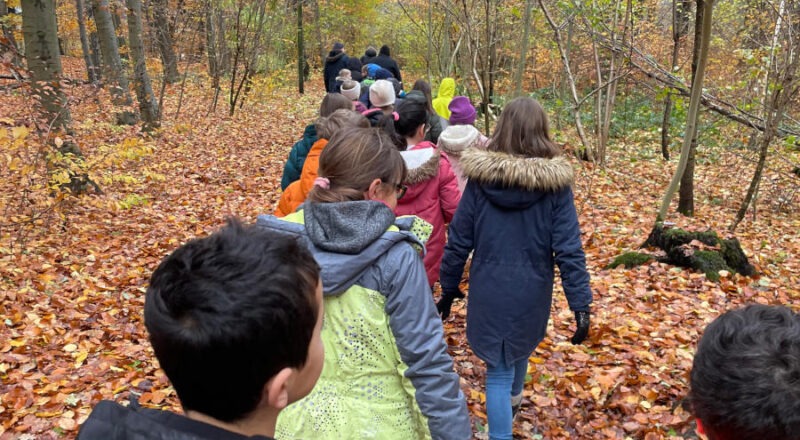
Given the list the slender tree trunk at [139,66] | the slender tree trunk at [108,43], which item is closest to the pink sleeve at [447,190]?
the slender tree trunk at [108,43]

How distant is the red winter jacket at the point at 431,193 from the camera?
12.0 feet

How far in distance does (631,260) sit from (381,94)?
3674 mm

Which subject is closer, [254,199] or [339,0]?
[254,199]

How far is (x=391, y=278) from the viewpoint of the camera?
1777mm

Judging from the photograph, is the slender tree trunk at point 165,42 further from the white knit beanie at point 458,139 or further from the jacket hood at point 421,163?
the jacket hood at point 421,163

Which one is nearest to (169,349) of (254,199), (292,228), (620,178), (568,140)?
(292,228)

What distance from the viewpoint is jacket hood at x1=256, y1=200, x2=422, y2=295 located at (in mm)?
1718

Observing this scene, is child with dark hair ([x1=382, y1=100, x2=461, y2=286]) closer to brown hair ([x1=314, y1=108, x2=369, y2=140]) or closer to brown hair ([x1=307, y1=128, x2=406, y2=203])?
brown hair ([x1=314, y1=108, x2=369, y2=140])

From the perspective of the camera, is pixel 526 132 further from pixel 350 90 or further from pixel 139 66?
pixel 139 66

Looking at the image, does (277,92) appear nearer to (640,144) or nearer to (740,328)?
(640,144)

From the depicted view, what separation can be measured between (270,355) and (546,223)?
6.86ft

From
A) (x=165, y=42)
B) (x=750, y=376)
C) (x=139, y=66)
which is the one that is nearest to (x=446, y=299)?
(x=750, y=376)

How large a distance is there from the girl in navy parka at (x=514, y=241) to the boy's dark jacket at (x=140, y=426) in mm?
2082

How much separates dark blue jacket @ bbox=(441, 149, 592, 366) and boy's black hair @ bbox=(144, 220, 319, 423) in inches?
74.6
